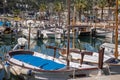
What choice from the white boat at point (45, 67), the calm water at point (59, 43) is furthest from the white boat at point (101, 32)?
the white boat at point (45, 67)

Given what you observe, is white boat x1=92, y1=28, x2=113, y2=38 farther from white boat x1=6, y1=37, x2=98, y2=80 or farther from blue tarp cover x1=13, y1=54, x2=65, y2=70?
blue tarp cover x1=13, y1=54, x2=65, y2=70

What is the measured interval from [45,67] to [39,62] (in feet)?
4.74

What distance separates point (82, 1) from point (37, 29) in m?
47.4

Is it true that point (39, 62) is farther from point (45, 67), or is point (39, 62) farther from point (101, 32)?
point (101, 32)

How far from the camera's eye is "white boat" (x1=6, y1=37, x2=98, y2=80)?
27.3 metres

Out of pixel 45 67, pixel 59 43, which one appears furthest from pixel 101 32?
pixel 45 67

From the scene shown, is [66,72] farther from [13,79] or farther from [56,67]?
[13,79]

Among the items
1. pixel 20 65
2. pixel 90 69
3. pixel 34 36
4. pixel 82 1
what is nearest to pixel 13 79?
pixel 20 65

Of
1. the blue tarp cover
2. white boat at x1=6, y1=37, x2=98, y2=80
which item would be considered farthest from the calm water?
white boat at x1=6, y1=37, x2=98, y2=80

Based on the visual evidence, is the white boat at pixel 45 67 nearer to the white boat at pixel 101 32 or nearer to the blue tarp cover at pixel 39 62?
the blue tarp cover at pixel 39 62

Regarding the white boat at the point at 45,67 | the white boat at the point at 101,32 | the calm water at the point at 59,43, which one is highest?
the white boat at the point at 45,67

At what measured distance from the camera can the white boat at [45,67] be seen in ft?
89.6

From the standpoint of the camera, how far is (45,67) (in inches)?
1145

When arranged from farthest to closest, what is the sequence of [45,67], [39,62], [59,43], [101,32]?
1. [101,32]
2. [59,43]
3. [39,62]
4. [45,67]
